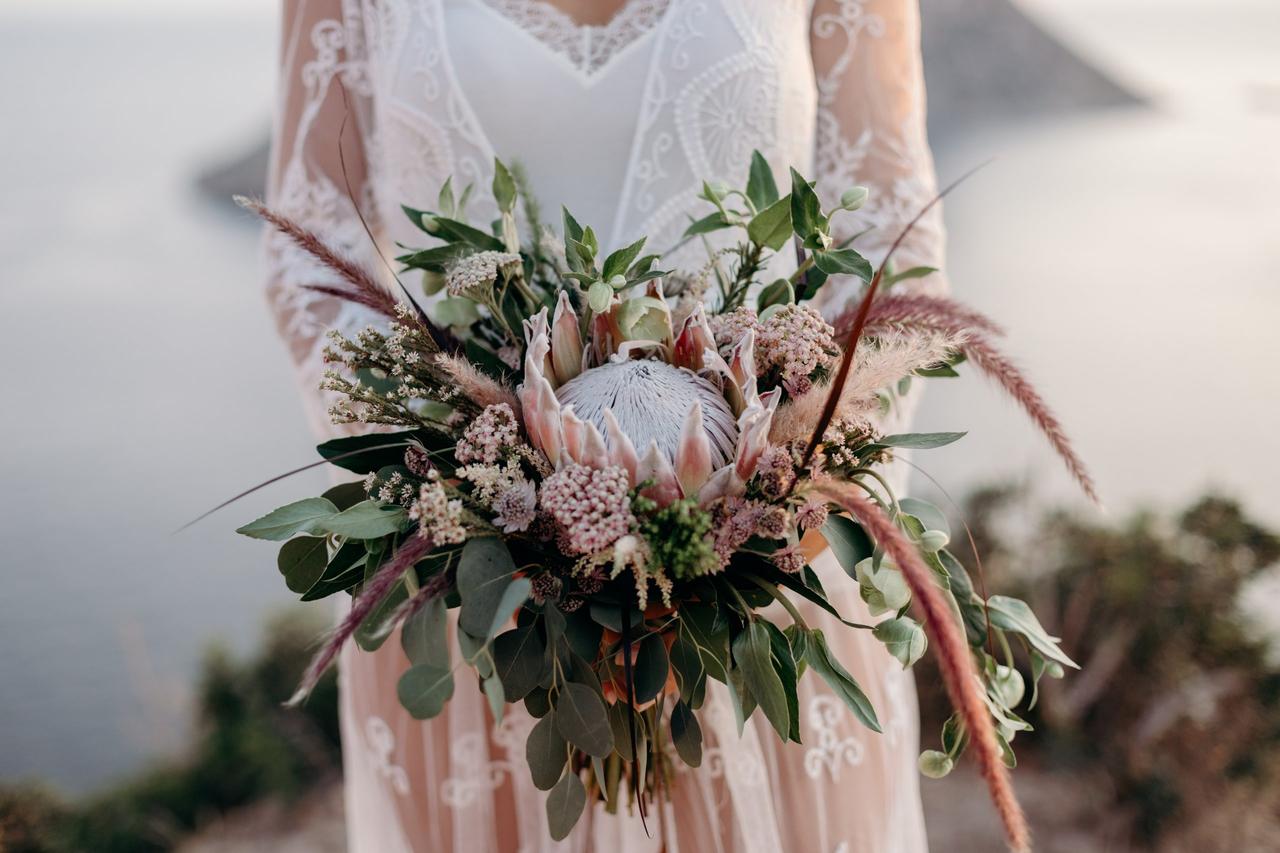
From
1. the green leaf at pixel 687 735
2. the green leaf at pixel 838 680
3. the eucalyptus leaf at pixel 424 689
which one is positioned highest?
the eucalyptus leaf at pixel 424 689

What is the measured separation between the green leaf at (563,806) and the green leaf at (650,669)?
0.23 ft

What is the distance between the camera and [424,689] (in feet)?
1.72

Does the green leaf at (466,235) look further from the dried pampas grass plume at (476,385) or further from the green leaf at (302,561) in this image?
the green leaf at (302,561)

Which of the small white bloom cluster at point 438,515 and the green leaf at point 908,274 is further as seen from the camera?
the green leaf at point 908,274

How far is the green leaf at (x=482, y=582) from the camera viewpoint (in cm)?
54

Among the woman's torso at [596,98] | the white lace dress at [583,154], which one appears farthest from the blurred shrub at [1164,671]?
the woman's torso at [596,98]

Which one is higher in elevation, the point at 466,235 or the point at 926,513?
the point at 466,235

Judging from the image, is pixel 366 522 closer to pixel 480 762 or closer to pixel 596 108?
pixel 480 762

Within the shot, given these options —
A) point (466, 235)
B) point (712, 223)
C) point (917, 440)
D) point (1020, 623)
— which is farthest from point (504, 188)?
point (1020, 623)

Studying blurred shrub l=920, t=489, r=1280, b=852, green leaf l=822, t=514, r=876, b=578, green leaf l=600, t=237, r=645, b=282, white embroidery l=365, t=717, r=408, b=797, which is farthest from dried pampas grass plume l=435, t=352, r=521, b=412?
blurred shrub l=920, t=489, r=1280, b=852

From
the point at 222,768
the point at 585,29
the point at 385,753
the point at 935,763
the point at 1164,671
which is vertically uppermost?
the point at 585,29

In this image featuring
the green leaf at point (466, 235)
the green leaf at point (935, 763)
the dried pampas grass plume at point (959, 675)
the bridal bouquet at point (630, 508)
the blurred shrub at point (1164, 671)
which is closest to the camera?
the dried pampas grass plume at point (959, 675)

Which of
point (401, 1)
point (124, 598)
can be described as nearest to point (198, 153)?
point (124, 598)

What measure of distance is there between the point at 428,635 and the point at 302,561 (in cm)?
13
